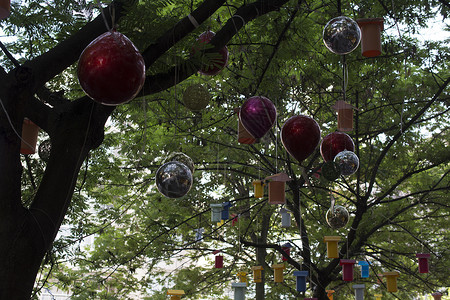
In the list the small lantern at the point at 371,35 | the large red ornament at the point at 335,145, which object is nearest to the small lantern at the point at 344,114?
the large red ornament at the point at 335,145

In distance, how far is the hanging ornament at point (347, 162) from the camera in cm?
489

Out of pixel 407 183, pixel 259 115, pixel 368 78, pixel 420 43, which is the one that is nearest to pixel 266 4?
pixel 259 115

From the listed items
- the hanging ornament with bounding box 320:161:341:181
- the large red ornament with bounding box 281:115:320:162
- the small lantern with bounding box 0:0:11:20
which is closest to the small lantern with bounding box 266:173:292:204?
the hanging ornament with bounding box 320:161:341:181

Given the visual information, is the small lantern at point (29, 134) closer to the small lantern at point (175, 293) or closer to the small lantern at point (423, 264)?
the small lantern at point (175, 293)

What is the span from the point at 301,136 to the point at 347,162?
0.88 m

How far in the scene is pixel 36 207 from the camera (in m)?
3.21

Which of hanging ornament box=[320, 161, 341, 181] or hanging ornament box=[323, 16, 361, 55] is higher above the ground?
hanging ornament box=[323, 16, 361, 55]

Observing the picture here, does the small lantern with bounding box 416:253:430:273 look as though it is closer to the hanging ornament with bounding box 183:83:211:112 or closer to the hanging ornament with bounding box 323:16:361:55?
the hanging ornament with bounding box 323:16:361:55

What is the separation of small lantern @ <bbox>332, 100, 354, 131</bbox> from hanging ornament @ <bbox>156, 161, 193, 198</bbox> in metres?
2.51

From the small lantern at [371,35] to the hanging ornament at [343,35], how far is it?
0.49 m

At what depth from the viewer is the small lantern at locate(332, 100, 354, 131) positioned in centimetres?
541

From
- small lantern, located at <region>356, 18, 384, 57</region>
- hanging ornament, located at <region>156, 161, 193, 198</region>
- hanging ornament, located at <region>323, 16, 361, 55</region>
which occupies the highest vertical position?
small lantern, located at <region>356, 18, 384, 57</region>

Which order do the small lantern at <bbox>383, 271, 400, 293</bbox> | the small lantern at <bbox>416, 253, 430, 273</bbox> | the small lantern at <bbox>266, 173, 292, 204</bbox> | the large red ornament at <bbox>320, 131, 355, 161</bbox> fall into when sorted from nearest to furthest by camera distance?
1. the large red ornament at <bbox>320, 131, 355, 161</bbox>
2. the small lantern at <bbox>266, 173, 292, 204</bbox>
3. the small lantern at <bbox>416, 253, 430, 273</bbox>
4. the small lantern at <bbox>383, 271, 400, 293</bbox>

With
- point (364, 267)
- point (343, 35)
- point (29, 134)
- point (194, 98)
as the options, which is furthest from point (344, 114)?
point (29, 134)
